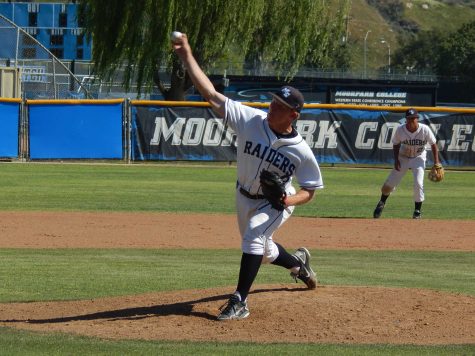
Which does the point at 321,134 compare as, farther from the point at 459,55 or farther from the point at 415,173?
the point at 459,55

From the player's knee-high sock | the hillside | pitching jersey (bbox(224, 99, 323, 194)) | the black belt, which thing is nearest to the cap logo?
pitching jersey (bbox(224, 99, 323, 194))

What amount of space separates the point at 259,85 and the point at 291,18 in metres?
16.9

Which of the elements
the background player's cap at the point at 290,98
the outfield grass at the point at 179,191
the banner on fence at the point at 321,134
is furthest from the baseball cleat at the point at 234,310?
the banner on fence at the point at 321,134

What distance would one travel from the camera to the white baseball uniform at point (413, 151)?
53.8ft

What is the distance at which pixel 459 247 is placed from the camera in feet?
44.1

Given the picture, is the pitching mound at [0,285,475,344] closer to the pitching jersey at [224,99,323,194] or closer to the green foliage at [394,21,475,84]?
the pitching jersey at [224,99,323,194]

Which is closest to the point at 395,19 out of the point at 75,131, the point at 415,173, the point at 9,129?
the point at 75,131

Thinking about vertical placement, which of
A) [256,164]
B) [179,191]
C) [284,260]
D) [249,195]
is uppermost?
[256,164]

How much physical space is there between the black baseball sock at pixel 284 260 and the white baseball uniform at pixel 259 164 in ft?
1.99

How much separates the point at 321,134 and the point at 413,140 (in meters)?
12.4

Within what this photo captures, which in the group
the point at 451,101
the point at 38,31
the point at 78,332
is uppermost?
the point at 78,332

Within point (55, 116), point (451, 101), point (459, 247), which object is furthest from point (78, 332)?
point (451, 101)

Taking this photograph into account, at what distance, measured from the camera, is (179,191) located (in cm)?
2114

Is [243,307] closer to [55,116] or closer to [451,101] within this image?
[55,116]
